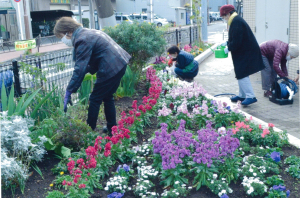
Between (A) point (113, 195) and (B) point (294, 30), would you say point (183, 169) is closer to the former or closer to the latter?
(A) point (113, 195)

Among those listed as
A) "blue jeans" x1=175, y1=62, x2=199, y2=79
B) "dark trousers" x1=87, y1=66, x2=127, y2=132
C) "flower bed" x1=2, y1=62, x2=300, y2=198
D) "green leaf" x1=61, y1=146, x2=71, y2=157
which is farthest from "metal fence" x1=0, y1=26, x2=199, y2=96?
"blue jeans" x1=175, y1=62, x2=199, y2=79

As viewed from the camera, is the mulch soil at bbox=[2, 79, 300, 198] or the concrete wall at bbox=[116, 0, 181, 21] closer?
the mulch soil at bbox=[2, 79, 300, 198]

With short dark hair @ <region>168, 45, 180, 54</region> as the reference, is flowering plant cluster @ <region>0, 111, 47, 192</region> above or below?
below

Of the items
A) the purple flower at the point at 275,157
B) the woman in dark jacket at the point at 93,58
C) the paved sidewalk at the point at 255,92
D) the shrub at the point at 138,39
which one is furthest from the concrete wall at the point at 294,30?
the woman in dark jacket at the point at 93,58

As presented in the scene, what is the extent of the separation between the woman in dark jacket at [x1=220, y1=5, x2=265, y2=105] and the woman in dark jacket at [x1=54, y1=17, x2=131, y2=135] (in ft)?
8.10

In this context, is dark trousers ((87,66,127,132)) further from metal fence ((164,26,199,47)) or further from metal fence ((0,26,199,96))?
metal fence ((164,26,199,47))

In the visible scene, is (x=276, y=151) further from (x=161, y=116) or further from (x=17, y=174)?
(x=17, y=174)

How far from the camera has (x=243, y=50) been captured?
622cm

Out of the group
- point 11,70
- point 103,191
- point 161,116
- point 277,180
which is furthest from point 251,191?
point 11,70

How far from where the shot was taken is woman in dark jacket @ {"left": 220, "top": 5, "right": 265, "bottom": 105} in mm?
6082

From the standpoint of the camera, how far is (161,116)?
4.84 meters

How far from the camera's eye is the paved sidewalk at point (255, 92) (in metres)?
5.43

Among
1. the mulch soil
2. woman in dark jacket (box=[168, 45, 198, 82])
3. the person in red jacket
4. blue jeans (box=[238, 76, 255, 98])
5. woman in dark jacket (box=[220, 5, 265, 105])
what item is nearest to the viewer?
the mulch soil

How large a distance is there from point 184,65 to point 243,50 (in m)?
2.10
